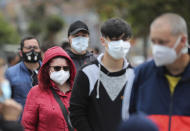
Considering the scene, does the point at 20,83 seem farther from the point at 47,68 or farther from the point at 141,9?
the point at 141,9

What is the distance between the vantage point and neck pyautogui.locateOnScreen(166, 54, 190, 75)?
133 inches

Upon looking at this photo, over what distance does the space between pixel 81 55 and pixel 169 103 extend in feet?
10.8

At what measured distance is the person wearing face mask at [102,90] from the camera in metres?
4.28

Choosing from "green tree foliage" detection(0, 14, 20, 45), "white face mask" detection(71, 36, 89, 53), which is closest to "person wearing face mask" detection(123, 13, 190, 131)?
"white face mask" detection(71, 36, 89, 53)

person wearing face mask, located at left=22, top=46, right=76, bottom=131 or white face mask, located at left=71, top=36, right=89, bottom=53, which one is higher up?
white face mask, located at left=71, top=36, right=89, bottom=53

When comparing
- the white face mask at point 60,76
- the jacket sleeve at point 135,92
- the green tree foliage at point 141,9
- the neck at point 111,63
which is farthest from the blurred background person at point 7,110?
the green tree foliage at point 141,9

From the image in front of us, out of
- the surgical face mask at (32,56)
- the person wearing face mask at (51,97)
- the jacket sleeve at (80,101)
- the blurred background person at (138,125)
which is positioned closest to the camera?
the blurred background person at (138,125)

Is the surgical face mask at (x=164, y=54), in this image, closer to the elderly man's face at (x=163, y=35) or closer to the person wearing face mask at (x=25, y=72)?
the elderly man's face at (x=163, y=35)

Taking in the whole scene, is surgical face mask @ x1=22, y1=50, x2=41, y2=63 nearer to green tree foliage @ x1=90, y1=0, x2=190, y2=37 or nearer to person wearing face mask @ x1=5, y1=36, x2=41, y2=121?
person wearing face mask @ x1=5, y1=36, x2=41, y2=121

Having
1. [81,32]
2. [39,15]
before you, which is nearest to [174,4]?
[81,32]

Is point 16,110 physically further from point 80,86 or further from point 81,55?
point 81,55

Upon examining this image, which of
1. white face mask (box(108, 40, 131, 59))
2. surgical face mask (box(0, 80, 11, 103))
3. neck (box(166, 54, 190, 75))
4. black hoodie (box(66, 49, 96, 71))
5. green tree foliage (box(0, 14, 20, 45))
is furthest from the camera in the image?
green tree foliage (box(0, 14, 20, 45))

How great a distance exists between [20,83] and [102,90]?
2.54 m

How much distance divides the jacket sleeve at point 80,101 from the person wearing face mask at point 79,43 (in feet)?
6.76
